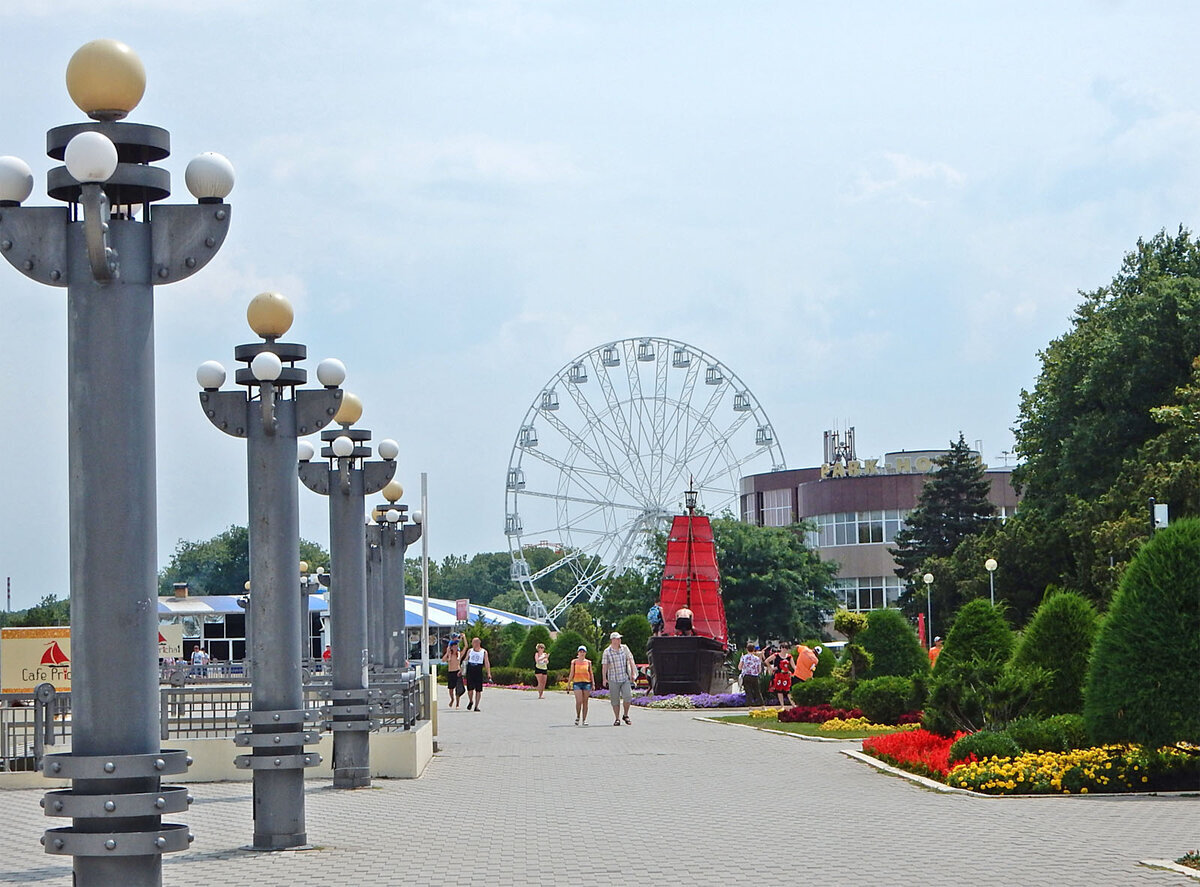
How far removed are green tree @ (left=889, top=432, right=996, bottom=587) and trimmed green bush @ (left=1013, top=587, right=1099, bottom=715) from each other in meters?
58.3

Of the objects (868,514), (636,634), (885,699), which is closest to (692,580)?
(636,634)

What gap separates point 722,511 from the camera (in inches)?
2648

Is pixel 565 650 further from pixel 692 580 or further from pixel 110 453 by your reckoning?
pixel 110 453

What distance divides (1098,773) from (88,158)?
11.9 m

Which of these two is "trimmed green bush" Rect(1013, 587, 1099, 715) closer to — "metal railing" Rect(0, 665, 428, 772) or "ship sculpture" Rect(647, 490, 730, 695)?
"metal railing" Rect(0, 665, 428, 772)

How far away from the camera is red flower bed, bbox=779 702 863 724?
89.6 ft

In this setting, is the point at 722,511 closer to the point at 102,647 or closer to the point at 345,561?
the point at 345,561

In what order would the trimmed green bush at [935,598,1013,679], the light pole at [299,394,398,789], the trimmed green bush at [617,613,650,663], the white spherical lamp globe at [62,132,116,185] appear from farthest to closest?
the trimmed green bush at [617,613,650,663]
the trimmed green bush at [935,598,1013,679]
the light pole at [299,394,398,789]
the white spherical lamp globe at [62,132,116,185]

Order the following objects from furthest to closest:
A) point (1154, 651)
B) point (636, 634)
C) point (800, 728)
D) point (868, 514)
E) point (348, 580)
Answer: point (868, 514) → point (636, 634) → point (800, 728) → point (348, 580) → point (1154, 651)

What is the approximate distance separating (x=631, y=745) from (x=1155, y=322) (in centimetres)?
2871

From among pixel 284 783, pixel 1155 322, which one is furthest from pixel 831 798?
pixel 1155 322

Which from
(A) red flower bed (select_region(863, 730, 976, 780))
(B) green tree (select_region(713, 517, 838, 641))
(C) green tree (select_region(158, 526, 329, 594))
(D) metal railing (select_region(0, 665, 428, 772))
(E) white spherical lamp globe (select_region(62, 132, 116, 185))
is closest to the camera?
(E) white spherical lamp globe (select_region(62, 132, 116, 185))

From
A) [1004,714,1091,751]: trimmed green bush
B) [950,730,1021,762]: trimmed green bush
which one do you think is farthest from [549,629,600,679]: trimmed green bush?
[1004,714,1091,751]: trimmed green bush

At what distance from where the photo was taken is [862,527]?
94188mm
